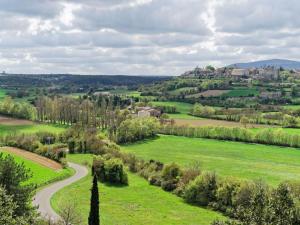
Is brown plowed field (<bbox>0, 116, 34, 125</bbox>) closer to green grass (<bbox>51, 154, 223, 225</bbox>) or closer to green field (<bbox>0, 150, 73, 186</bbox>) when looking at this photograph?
green field (<bbox>0, 150, 73, 186</bbox>)

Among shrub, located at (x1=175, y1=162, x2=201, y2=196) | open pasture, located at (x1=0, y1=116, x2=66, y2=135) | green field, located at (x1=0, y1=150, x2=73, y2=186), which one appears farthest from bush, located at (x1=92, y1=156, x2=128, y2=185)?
open pasture, located at (x1=0, y1=116, x2=66, y2=135)

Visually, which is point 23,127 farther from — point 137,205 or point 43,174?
point 137,205

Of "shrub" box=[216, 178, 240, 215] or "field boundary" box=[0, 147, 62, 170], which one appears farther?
"field boundary" box=[0, 147, 62, 170]

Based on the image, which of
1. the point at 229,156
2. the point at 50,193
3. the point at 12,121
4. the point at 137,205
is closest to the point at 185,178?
the point at 137,205

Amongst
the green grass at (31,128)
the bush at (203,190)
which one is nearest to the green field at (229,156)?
the bush at (203,190)

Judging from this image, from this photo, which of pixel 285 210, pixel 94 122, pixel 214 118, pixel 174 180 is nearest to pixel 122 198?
pixel 174 180

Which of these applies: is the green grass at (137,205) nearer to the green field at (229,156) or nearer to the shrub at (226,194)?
the shrub at (226,194)
